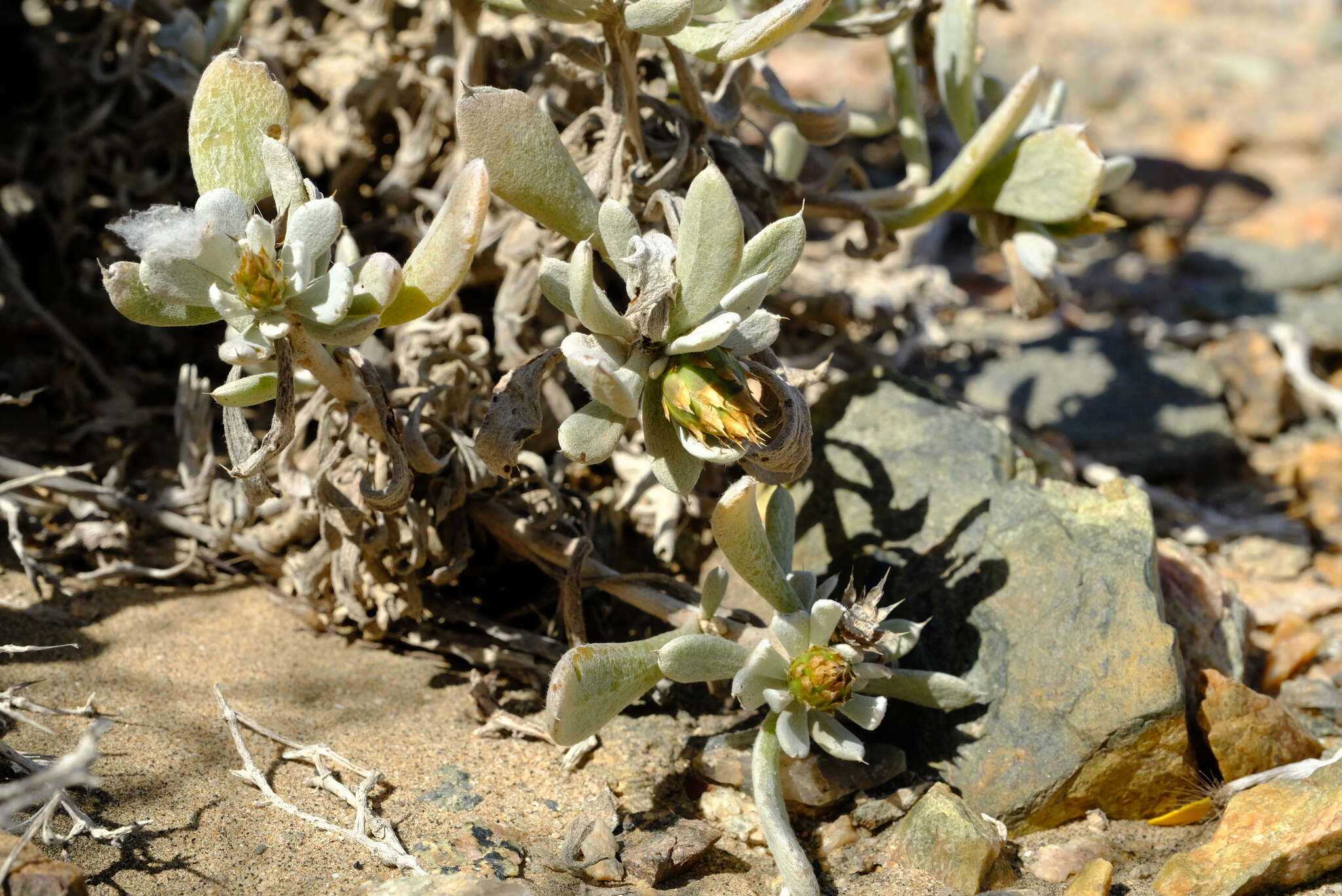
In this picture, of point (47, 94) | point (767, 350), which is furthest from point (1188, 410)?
point (47, 94)

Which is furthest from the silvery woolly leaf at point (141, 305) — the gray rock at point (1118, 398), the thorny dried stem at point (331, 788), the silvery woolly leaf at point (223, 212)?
the gray rock at point (1118, 398)

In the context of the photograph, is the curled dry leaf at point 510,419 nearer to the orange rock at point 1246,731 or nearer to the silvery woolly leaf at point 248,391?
the silvery woolly leaf at point 248,391

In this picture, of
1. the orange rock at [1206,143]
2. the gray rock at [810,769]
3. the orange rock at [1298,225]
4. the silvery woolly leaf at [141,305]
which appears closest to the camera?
the silvery woolly leaf at [141,305]

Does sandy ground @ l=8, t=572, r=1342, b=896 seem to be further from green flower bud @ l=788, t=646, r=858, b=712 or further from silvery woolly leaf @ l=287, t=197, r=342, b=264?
silvery woolly leaf @ l=287, t=197, r=342, b=264

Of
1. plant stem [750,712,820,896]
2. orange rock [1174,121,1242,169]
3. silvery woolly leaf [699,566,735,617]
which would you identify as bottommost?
orange rock [1174,121,1242,169]

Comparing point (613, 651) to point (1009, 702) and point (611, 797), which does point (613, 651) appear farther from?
point (1009, 702)

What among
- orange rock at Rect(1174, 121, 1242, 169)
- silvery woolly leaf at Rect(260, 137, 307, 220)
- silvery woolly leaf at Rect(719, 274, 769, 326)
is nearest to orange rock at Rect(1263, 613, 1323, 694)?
silvery woolly leaf at Rect(719, 274, 769, 326)
